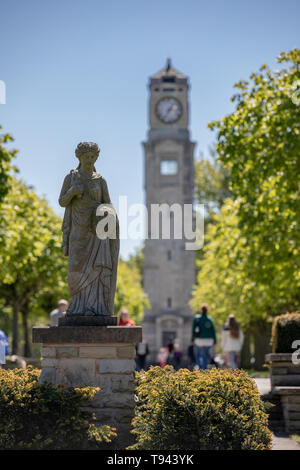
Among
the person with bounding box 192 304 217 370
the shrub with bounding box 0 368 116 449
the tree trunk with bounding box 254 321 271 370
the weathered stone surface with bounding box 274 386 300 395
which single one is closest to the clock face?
the tree trunk with bounding box 254 321 271 370

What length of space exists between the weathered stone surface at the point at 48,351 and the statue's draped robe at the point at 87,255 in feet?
1.90

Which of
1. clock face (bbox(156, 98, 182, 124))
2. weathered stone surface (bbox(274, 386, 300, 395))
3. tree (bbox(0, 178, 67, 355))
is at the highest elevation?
clock face (bbox(156, 98, 182, 124))

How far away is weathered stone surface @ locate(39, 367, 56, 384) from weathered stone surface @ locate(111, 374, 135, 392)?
2.60ft

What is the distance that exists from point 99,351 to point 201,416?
178cm

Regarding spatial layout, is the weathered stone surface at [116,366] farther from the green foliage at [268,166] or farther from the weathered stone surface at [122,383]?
the green foliage at [268,166]

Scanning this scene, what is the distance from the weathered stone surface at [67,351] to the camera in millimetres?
8383

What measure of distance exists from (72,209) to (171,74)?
55.1m

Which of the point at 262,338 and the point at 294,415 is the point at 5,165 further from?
the point at 262,338

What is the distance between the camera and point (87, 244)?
8.85 m

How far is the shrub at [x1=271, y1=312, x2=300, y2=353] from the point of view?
11633mm

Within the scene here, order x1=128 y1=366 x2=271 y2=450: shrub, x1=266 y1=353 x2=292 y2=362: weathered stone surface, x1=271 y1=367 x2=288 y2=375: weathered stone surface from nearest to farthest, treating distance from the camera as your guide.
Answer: x1=128 y1=366 x2=271 y2=450: shrub → x1=266 y1=353 x2=292 y2=362: weathered stone surface → x1=271 y1=367 x2=288 y2=375: weathered stone surface

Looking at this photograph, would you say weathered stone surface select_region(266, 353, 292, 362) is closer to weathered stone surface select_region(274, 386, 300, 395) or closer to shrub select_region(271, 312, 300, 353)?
shrub select_region(271, 312, 300, 353)

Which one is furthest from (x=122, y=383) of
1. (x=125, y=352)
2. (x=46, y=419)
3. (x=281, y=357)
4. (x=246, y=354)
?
(x=246, y=354)
